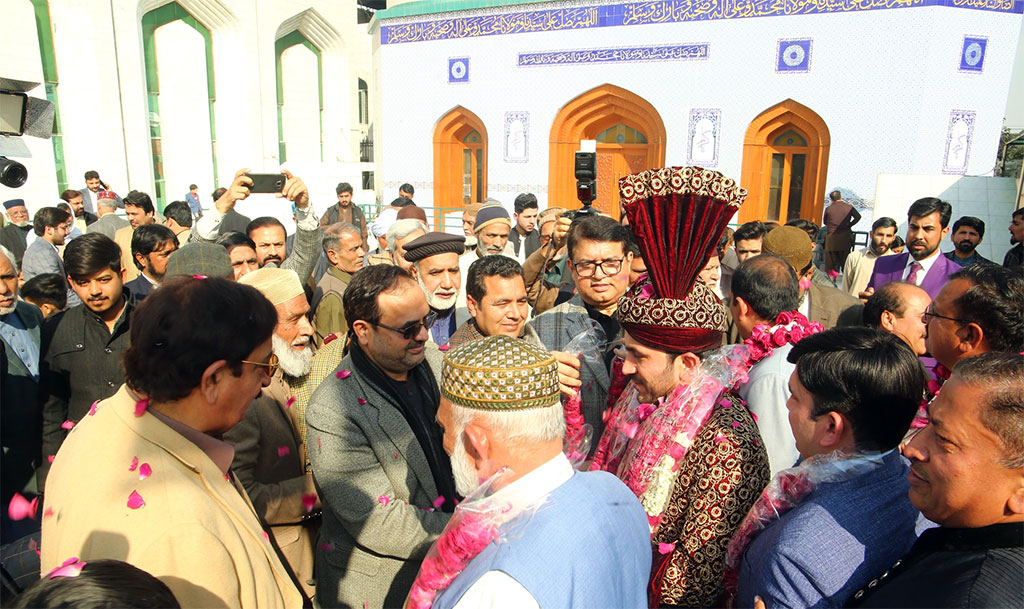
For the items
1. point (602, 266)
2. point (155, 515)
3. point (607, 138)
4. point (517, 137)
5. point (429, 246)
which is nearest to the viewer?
point (155, 515)

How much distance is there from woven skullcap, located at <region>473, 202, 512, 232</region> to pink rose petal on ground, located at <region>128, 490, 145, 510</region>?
3413 millimetres

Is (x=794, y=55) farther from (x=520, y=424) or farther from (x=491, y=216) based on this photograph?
(x=520, y=424)

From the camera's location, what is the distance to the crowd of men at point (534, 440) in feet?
3.78

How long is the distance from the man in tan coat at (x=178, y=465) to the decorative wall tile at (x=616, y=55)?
11513 millimetres

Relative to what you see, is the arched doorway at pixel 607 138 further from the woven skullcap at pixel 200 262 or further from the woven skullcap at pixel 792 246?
the woven skullcap at pixel 200 262

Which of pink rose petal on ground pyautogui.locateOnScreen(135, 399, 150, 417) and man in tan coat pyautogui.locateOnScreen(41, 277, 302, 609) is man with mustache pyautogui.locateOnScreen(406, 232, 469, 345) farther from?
pink rose petal on ground pyautogui.locateOnScreen(135, 399, 150, 417)

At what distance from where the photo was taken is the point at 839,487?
140 centimetres

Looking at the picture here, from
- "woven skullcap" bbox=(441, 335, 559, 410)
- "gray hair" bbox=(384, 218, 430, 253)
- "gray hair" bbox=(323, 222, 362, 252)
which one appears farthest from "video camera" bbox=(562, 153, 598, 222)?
"woven skullcap" bbox=(441, 335, 559, 410)

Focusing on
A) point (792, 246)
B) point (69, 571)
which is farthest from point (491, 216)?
point (69, 571)

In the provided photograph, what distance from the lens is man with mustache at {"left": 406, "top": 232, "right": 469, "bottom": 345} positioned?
312cm

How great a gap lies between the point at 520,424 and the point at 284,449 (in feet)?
3.86

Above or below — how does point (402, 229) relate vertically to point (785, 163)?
below

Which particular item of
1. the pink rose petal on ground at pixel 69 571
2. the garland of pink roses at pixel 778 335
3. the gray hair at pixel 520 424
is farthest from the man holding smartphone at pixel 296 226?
the pink rose petal on ground at pixel 69 571

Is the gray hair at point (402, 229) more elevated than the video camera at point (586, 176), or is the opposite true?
the video camera at point (586, 176)
